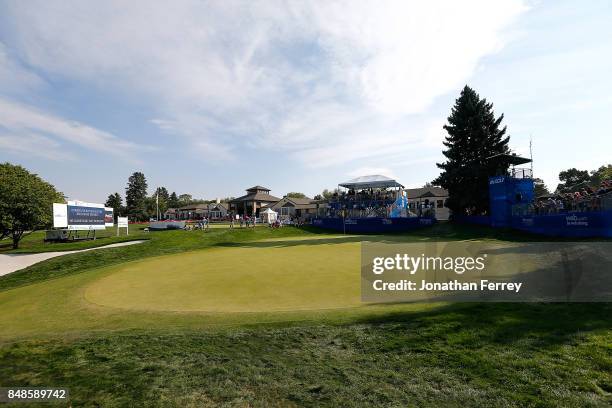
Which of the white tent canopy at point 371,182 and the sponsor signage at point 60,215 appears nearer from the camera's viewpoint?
the sponsor signage at point 60,215

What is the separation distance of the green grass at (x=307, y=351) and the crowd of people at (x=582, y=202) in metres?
17.1

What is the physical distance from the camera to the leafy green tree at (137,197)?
109750 millimetres

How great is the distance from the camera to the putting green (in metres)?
9.17

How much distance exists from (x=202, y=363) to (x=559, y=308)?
6.98 metres

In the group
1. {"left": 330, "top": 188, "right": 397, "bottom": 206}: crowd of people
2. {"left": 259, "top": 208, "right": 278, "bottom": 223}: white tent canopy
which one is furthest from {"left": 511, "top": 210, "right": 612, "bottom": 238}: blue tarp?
{"left": 259, "top": 208, "right": 278, "bottom": 223}: white tent canopy

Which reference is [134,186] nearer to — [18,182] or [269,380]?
[18,182]

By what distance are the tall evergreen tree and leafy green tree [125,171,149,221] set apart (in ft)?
314

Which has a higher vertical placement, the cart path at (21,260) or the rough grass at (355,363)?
the rough grass at (355,363)

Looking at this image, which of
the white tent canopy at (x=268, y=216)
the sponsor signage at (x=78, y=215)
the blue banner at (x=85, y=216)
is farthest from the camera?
the white tent canopy at (x=268, y=216)

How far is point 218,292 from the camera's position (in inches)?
420

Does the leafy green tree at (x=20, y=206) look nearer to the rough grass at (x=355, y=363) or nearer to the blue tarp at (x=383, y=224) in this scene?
the blue tarp at (x=383, y=224)

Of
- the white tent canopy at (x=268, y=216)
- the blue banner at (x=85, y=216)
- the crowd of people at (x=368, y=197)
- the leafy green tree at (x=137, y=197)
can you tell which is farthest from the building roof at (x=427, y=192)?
the leafy green tree at (x=137, y=197)

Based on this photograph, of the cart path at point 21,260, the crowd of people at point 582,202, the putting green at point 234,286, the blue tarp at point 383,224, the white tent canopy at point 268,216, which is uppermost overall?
the crowd of people at point 582,202

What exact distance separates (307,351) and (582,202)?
23.7m
